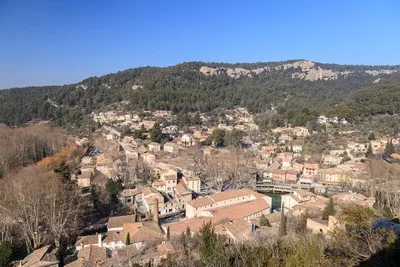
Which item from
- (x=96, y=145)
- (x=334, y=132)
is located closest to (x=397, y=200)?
(x=334, y=132)

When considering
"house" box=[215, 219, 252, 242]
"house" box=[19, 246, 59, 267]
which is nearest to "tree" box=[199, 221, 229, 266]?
"house" box=[215, 219, 252, 242]

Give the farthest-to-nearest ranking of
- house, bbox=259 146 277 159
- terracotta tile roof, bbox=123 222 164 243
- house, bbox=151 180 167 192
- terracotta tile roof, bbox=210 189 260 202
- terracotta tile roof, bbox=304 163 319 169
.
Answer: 1. house, bbox=259 146 277 159
2. terracotta tile roof, bbox=304 163 319 169
3. house, bbox=151 180 167 192
4. terracotta tile roof, bbox=210 189 260 202
5. terracotta tile roof, bbox=123 222 164 243

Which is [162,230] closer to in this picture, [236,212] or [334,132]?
[236,212]

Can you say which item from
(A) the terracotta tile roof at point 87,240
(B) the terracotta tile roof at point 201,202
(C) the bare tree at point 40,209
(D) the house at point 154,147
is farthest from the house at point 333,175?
(C) the bare tree at point 40,209

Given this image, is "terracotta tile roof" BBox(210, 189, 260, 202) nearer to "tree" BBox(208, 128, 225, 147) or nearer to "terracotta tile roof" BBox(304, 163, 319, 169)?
"terracotta tile roof" BBox(304, 163, 319, 169)

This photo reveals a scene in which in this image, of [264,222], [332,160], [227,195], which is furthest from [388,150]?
[264,222]

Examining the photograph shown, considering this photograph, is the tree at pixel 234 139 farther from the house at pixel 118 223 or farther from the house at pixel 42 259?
the house at pixel 42 259
